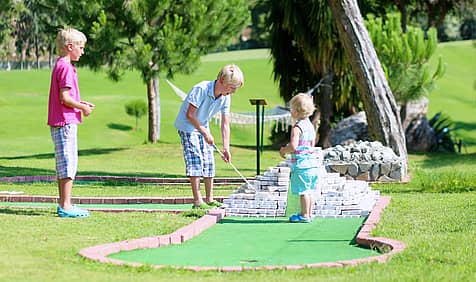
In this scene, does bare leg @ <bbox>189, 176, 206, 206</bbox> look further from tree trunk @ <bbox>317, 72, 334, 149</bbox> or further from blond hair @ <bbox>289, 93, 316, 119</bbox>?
tree trunk @ <bbox>317, 72, 334, 149</bbox>

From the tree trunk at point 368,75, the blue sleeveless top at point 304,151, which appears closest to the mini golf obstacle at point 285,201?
the blue sleeveless top at point 304,151

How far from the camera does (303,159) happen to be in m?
8.02

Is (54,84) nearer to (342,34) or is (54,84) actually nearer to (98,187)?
(98,187)

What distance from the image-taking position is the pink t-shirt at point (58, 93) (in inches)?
301

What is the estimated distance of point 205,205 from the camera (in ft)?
27.9

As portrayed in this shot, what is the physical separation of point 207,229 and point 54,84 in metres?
1.70

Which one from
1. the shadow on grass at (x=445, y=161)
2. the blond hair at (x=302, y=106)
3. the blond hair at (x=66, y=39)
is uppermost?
the blond hair at (x=66, y=39)

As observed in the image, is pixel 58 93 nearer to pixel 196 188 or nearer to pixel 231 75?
pixel 231 75

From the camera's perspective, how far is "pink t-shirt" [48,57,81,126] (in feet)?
25.1

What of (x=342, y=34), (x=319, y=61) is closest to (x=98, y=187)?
(x=342, y=34)

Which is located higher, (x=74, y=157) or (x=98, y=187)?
(x=74, y=157)

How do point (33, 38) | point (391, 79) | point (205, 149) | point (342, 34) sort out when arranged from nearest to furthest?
point (205, 149)
point (342, 34)
point (391, 79)
point (33, 38)

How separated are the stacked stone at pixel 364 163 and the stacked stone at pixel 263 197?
4344 mm

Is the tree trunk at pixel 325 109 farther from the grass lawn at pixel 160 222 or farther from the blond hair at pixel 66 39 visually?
the blond hair at pixel 66 39
